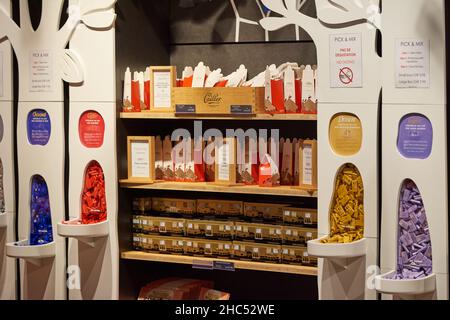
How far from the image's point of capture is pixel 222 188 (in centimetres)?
447

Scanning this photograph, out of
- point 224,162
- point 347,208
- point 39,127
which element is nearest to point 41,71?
point 39,127

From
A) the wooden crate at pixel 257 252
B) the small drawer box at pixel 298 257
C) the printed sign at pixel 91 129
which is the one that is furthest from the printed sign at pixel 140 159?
the small drawer box at pixel 298 257

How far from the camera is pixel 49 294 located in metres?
4.85

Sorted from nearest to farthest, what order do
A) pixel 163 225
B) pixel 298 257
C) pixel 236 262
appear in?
pixel 298 257, pixel 236 262, pixel 163 225

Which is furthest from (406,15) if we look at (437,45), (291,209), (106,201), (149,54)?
(106,201)

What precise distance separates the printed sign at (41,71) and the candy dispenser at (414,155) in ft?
6.39

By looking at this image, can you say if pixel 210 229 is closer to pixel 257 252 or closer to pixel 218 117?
pixel 257 252

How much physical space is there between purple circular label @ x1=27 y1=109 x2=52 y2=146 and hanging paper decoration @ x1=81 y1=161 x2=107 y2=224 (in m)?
0.33

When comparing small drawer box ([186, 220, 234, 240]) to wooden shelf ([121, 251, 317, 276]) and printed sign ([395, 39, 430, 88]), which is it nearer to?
wooden shelf ([121, 251, 317, 276])

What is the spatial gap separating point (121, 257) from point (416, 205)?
5.67ft

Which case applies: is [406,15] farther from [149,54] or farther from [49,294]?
[49,294]

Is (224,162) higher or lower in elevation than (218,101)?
lower

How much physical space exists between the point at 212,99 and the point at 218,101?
4cm

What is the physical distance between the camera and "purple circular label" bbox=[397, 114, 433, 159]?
3.90m
